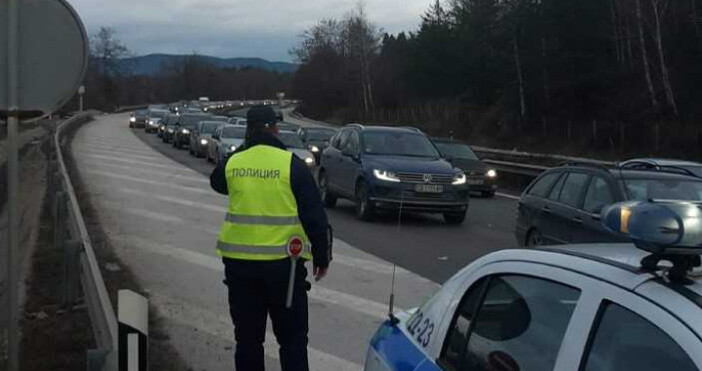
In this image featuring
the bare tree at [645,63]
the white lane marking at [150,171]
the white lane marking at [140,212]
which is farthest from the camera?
the bare tree at [645,63]

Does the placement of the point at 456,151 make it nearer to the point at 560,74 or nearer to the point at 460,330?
the point at 460,330

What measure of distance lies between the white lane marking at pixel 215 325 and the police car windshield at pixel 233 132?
22331 mm

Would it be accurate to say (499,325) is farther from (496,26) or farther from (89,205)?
(496,26)

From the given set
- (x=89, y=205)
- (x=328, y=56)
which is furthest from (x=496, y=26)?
(x=89, y=205)

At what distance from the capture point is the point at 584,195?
10.5m

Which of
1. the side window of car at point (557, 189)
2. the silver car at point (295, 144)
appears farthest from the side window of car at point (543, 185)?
the silver car at point (295, 144)

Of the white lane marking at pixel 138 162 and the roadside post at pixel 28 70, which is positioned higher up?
the roadside post at pixel 28 70

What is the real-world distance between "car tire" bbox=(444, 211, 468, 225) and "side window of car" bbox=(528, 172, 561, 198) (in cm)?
507

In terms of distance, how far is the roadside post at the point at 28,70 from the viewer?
5.52m

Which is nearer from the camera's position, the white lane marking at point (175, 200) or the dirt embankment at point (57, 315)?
the dirt embankment at point (57, 315)

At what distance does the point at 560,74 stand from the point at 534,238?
4727cm

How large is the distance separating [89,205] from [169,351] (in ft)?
36.2

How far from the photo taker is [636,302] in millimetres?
2590

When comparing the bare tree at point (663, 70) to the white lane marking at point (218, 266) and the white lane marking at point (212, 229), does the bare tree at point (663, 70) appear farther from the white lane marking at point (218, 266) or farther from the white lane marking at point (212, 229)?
the white lane marking at point (218, 266)
